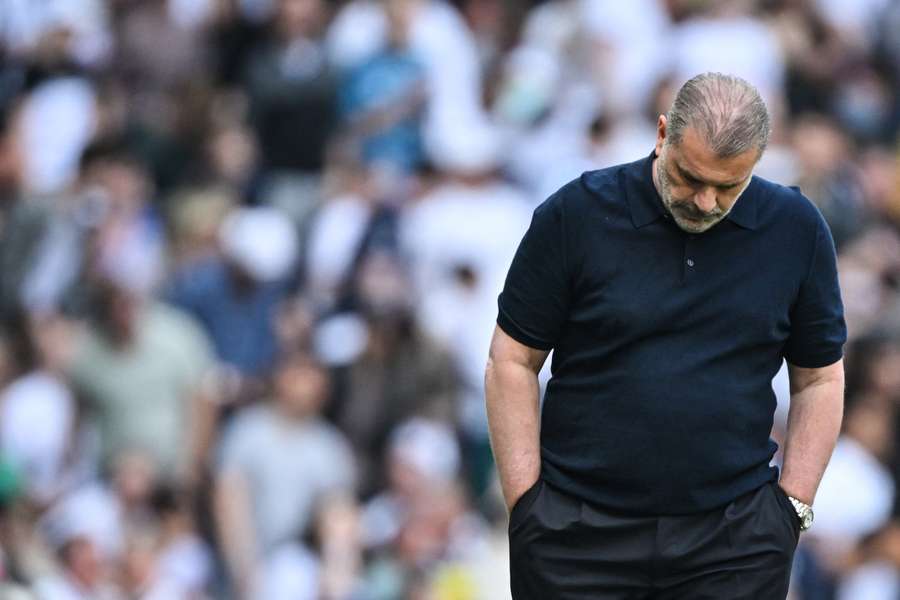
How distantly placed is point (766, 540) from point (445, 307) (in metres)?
7.31

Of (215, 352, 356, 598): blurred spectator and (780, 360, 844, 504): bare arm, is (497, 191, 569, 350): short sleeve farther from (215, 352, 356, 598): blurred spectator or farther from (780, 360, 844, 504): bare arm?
(215, 352, 356, 598): blurred spectator

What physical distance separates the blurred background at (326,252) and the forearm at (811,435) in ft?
12.9

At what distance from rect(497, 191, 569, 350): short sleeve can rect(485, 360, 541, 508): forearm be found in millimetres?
102

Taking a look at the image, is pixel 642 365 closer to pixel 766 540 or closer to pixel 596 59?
pixel 766 540

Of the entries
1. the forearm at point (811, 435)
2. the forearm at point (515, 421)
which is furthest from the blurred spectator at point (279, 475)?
the forearm at point (811, 435)

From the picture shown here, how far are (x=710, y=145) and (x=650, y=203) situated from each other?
0.29 metres

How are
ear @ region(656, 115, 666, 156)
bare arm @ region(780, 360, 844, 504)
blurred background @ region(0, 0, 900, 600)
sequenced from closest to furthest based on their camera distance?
1. ear @ region(656, 115, 666, 156)
2. bare arm @ region(780, 360, 844, 504)
3. blurred background @ region(0, 0, 900, 600)

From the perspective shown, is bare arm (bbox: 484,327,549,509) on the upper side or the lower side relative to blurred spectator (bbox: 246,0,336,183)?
upper

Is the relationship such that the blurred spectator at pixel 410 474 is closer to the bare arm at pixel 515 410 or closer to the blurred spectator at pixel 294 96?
the blurred spectator at pixel 294 96

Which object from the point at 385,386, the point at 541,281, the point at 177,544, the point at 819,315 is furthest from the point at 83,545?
the point at 819,315

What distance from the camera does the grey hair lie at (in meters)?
4.73

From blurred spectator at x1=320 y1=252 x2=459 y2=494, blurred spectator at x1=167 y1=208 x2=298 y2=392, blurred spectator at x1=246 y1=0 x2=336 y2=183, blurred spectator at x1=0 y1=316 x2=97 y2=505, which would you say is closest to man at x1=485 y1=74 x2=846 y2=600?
blurred spectator at x1=0 y1=316 x2=97 y2=505

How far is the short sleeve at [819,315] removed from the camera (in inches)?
198

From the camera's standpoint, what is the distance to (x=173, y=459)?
11.3m
